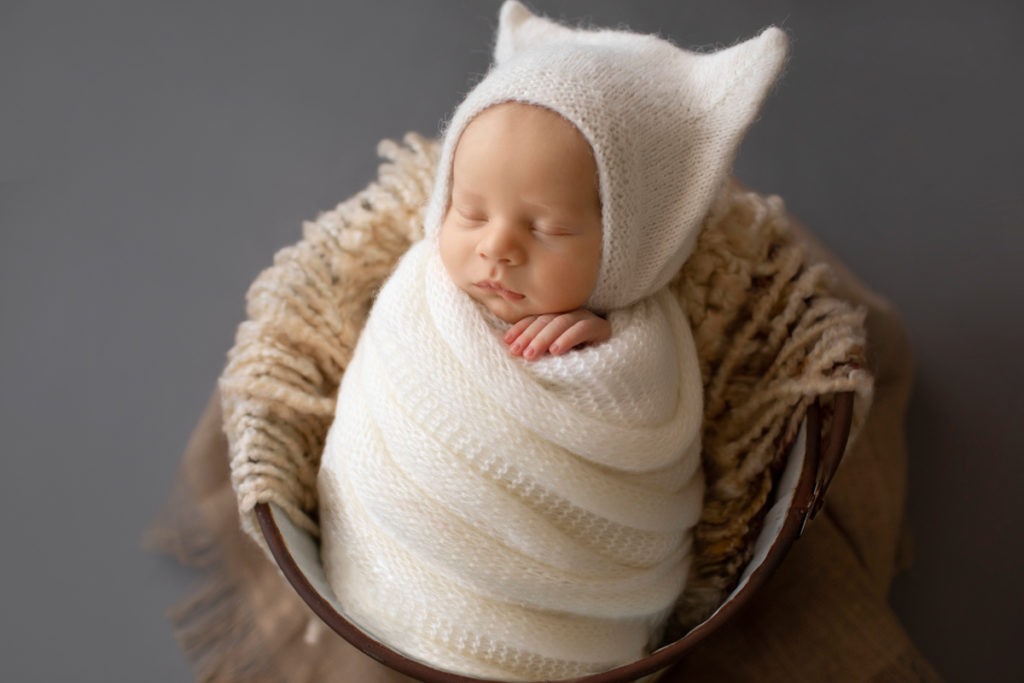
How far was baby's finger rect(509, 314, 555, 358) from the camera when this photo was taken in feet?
2.74

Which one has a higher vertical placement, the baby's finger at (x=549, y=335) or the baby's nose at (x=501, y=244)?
the baby's nose at (x=501, y=244)

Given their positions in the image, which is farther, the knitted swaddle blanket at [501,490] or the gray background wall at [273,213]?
the gray background wall at [273,213]

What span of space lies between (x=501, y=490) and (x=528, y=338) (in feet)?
0.47

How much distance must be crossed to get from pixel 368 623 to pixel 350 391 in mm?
226

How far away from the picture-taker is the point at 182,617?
40.0 inches

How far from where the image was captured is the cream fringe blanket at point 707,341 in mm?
952

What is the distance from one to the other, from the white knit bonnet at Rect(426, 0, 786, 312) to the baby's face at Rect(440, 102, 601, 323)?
14mm

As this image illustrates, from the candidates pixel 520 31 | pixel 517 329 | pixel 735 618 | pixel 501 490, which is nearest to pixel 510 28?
pixel 520 31

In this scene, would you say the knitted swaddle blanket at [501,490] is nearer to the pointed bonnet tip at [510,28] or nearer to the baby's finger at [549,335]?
the baby's finger at [549,335]

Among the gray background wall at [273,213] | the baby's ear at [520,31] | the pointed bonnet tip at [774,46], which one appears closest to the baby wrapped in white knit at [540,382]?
the pointed bonnet tip at [774,46]

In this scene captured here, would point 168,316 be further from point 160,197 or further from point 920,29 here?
point 920,29

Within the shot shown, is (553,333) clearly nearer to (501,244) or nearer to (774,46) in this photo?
(501,244)

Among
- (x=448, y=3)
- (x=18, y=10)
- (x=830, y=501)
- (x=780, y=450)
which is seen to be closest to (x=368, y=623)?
(x=780, y=450)

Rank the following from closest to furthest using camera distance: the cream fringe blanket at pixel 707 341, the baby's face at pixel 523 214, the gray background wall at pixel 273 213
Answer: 1. the baby's face at pixel 523 214
2. the cream fringe blanket at pixel 707 341
3. the gray background wall at pixel 273 213
